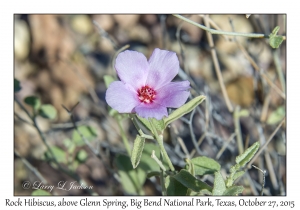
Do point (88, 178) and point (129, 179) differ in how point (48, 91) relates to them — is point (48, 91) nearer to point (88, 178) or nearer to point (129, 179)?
point (88, 178)

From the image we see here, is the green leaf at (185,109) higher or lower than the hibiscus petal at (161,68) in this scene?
lower

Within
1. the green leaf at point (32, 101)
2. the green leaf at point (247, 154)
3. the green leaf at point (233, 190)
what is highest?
the green leaf at point (32, 101)

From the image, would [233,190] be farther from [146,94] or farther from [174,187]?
[146,94]

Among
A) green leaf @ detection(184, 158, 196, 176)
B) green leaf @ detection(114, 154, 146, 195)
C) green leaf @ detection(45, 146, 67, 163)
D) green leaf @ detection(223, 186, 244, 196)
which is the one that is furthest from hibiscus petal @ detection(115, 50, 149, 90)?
green leaf @ detection(45, 146, 67, 163)

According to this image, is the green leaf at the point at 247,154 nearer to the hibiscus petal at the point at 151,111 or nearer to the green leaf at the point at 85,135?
the hibiscus petal at the point at 151,111

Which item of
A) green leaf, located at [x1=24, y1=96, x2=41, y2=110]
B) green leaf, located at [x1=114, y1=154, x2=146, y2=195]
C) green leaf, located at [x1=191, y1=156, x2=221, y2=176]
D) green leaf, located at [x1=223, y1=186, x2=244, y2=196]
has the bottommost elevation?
green leaf, located at [x1=114, y1=154, x2=146, y2=195]

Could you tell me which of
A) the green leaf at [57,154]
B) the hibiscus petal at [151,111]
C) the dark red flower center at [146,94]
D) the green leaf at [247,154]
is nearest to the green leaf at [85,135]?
the green leaf at [57,154]

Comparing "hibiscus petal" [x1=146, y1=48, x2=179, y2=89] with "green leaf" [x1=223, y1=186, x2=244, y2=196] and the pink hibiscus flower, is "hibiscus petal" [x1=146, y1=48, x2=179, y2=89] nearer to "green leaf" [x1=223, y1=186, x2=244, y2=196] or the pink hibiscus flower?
the pink hibiscus flower
